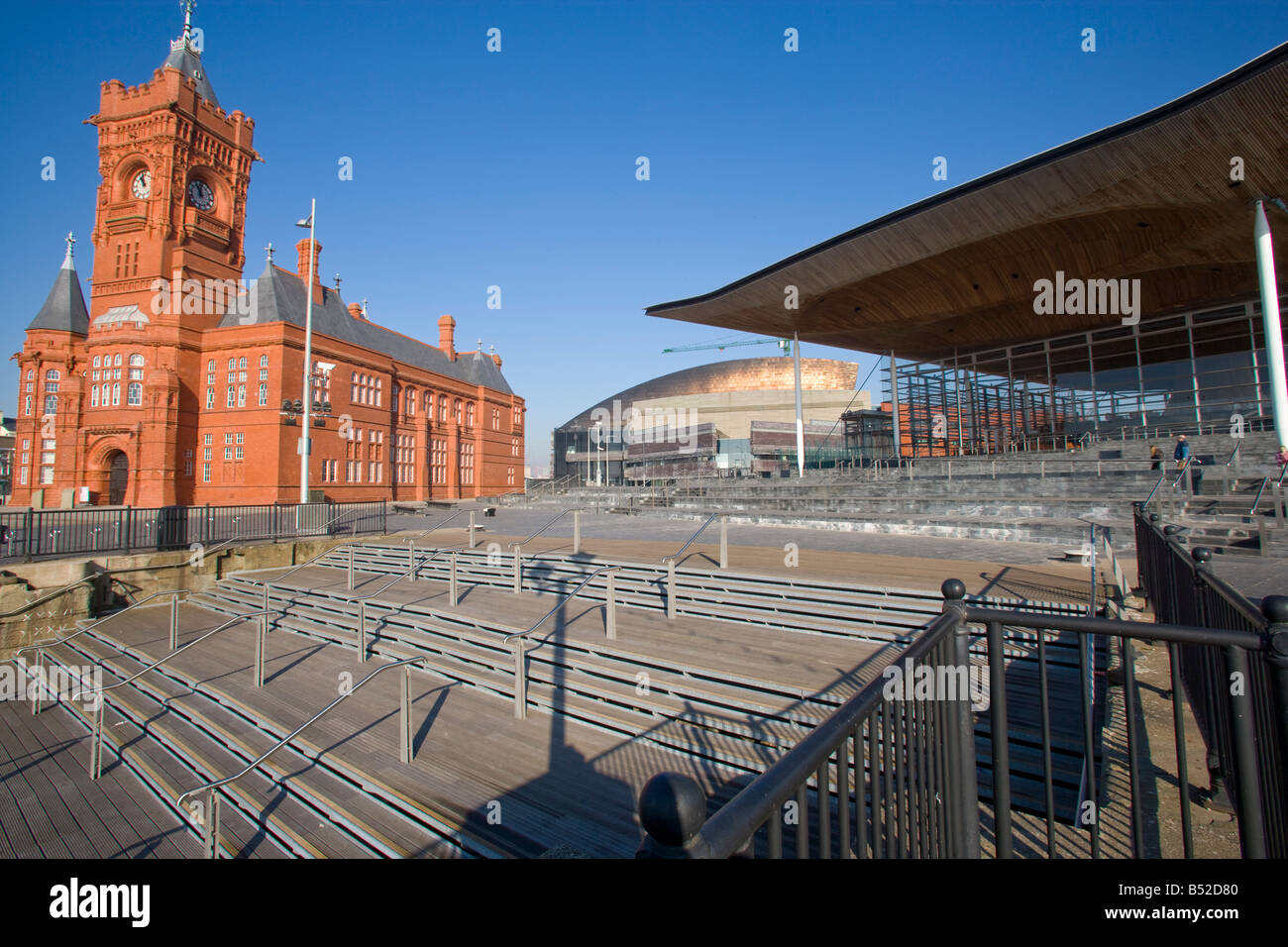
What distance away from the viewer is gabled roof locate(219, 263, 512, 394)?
42188 mm

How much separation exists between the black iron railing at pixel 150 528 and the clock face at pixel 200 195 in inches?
1406

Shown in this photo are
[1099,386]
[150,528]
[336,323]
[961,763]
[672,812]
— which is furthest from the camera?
[336,323]

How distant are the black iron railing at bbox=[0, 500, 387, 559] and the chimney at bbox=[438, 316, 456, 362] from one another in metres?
45.8

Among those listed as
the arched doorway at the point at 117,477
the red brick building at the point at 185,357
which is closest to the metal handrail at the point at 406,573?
the red brick building at the point at 185,357

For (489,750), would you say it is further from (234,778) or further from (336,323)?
(336,323)

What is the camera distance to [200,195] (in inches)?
1769

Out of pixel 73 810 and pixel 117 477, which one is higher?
pixel 117 477

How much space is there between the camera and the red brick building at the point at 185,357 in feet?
128

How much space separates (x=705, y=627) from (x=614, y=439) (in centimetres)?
7343

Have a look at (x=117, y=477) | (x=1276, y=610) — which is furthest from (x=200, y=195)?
(x=1276, y=610)

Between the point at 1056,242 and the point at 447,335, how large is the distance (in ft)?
179

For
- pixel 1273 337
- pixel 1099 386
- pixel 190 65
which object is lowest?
pixel 1273 337

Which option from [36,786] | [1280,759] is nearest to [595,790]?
[1280,759]
